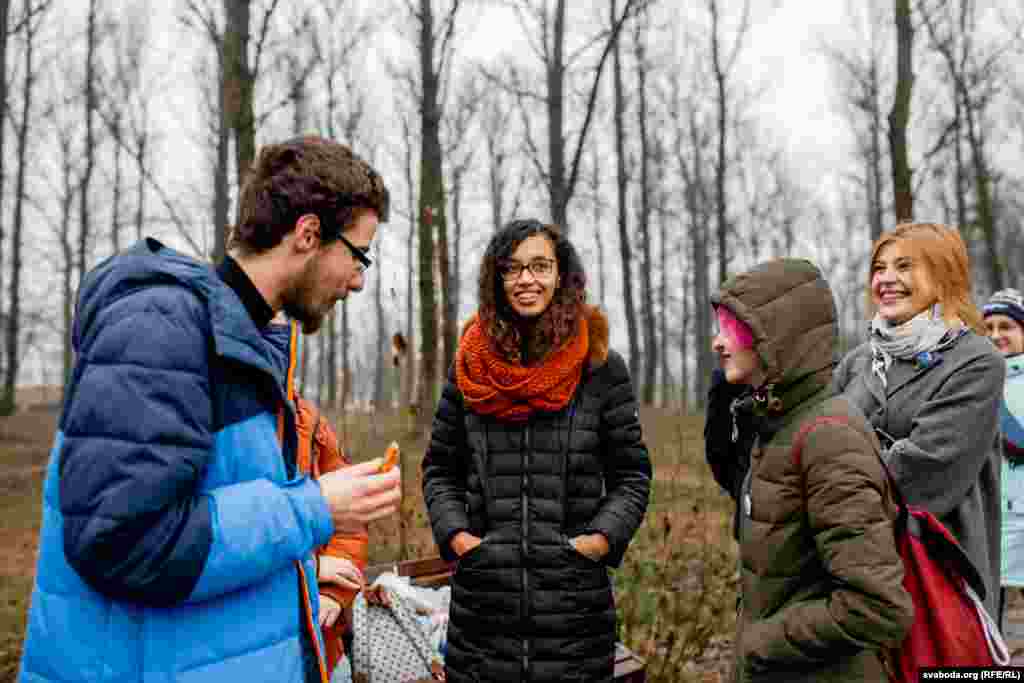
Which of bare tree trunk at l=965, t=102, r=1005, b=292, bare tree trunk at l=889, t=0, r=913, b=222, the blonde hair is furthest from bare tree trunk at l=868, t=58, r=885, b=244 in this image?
the blonde hair

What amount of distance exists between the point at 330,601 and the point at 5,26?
12657mm

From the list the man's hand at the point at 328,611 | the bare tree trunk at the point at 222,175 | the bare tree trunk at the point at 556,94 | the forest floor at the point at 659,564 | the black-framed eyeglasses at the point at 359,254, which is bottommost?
the forest floor at the point at 659,564

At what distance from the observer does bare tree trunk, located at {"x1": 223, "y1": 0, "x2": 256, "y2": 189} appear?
6973 millimetres

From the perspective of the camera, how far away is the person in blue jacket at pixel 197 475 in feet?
3.55

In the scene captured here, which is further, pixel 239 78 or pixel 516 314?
pixel 239 78

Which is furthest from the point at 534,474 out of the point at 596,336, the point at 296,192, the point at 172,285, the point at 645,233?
the point at 645,233

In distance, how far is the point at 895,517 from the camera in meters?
1.79

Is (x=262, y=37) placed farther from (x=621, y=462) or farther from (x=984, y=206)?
(x=984, y=206)

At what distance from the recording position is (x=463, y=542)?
2262 mm

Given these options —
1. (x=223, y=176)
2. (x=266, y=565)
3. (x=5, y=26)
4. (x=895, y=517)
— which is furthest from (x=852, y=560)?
(x=5, y=26)

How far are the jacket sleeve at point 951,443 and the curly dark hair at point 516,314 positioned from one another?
1206mm

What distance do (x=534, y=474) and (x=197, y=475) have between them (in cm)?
128

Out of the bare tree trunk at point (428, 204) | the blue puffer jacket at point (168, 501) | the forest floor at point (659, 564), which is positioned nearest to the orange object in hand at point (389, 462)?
the blue puffer jacket at point (168, 501)

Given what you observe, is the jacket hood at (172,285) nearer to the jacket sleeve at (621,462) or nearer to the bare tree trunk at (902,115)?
the jacket sleeve at (621,462)
